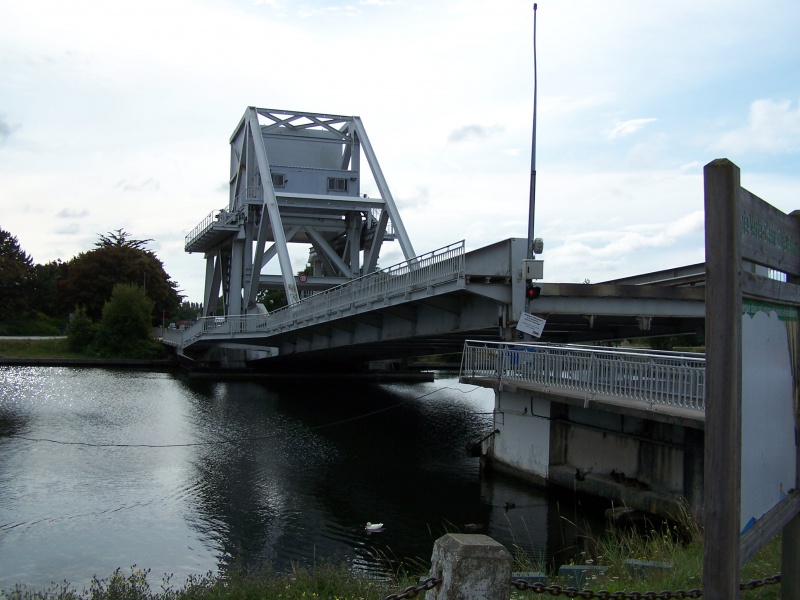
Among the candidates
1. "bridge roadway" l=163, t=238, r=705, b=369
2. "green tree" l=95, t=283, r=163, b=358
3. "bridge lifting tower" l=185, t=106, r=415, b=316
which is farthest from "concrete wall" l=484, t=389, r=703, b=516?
"green tree" l=95, t=283, r=163, b=358

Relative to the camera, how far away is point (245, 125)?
171ft

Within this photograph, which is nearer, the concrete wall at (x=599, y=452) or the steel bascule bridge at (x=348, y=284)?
the concrete wall at (x=599, y=452)

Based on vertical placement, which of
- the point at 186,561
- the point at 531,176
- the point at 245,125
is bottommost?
the point at 186,561

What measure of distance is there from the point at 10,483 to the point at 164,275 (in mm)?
73413

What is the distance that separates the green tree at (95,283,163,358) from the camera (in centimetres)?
5669

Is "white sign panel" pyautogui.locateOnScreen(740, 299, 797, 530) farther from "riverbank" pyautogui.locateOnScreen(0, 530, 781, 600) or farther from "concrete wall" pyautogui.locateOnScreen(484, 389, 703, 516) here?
"concrete wall" pyautogui.locateOnScreen(484, 389, 703, 516)

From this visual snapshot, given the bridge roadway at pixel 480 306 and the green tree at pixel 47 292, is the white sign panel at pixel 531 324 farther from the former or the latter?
the green tree at pixel 47 292

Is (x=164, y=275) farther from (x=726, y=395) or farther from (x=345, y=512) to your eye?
(x=726, y=395)

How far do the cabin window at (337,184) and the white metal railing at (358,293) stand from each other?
439 inches

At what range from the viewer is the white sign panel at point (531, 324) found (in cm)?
1775

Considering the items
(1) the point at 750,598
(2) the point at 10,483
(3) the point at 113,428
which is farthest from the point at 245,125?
(1) the point at 750,598

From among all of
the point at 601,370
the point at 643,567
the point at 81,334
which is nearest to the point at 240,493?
the point at 601,370

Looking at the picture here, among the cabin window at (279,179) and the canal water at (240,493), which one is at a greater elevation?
the cabin window at (279,179)

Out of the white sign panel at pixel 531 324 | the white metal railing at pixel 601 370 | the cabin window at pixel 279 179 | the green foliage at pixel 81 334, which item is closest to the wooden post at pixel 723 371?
the white metal railing at pixel 601 370
